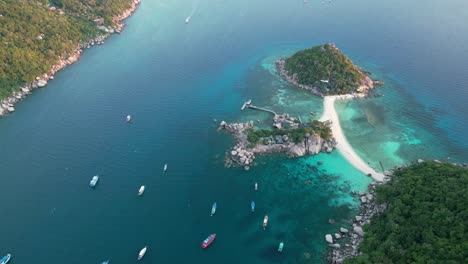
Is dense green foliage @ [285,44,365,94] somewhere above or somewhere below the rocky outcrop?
above

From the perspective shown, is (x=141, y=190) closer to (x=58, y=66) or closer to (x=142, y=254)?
(x=142, y=254)

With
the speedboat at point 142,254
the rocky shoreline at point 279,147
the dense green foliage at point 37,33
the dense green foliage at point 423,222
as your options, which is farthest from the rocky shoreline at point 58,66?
the dense green foliage at point 423,222

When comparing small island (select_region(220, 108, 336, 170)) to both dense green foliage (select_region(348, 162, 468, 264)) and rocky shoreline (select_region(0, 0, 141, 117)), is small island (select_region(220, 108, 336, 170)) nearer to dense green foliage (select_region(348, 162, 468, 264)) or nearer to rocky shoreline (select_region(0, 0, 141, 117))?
dense green foliage (select_region(348, 162, 468, 264))

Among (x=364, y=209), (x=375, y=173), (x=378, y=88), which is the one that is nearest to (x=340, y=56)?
(x=378, y=88)

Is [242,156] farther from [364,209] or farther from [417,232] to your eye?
[417,232]

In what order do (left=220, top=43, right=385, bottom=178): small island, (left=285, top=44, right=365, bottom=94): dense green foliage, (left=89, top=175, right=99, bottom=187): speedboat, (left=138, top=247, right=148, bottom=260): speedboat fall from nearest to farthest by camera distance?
(left=138, top=247, right=148, bottom=260): speedboat, (left=89, top=175, right=99, bottom=187): speedboat, (left=220, top=43, right=385, bottom=178): small island, (left=285, top=44, right=365, bottom=94): dense green foliage

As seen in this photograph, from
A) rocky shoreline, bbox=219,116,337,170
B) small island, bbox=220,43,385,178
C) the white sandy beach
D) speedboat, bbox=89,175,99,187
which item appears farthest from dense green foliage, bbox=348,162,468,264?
speedboat, bbox=89,175,99,187
